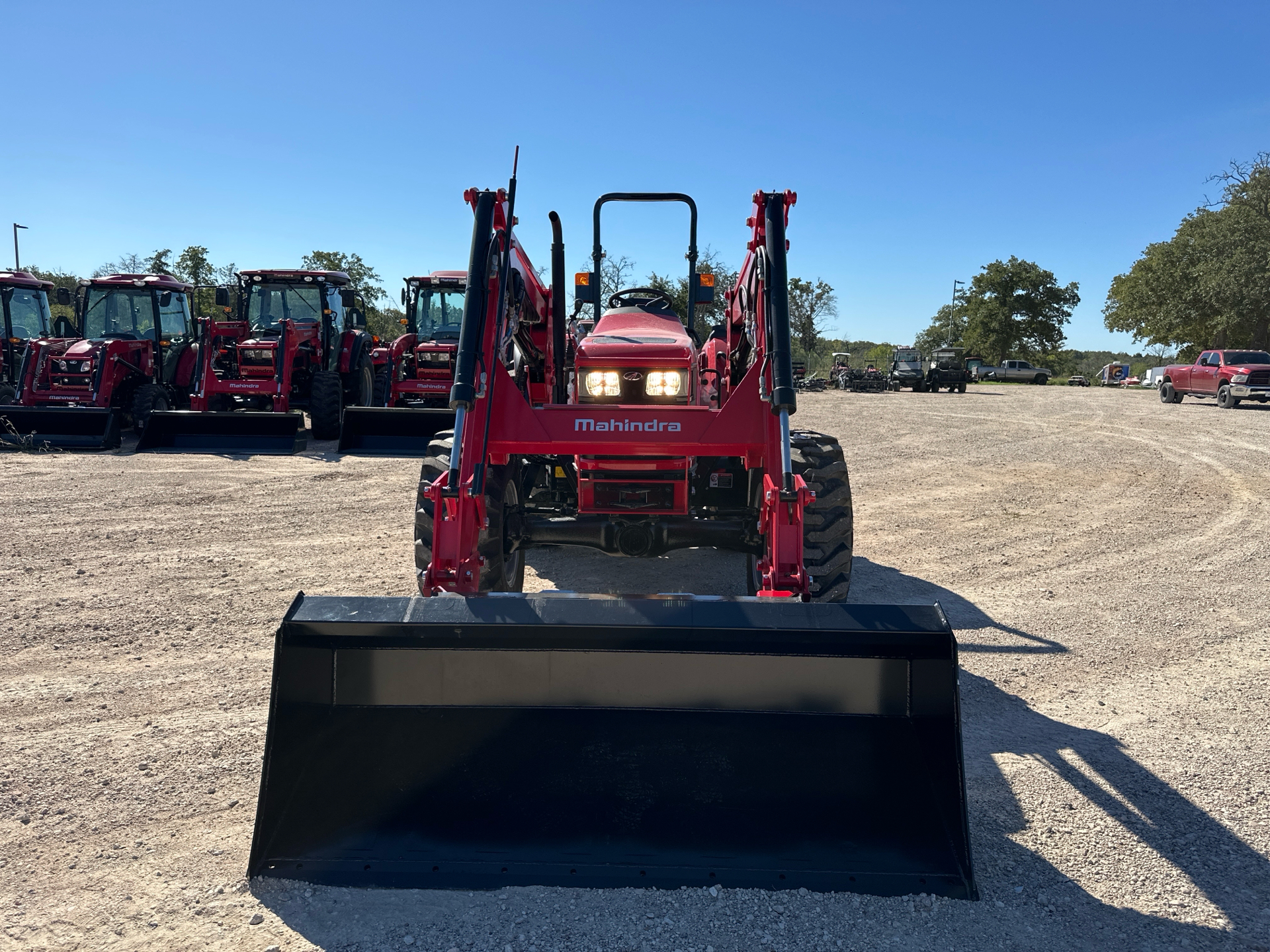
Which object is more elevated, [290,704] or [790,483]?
[790,483]

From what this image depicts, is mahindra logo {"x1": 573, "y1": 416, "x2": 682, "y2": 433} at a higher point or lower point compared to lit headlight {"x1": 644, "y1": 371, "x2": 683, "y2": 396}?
lower

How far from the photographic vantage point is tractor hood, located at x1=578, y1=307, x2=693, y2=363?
463 centimetres

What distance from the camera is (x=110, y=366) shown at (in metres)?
13.2

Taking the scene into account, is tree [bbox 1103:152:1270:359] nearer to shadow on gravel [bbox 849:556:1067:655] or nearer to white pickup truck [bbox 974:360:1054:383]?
white pickup truck [bbox 974:360:1054:383]

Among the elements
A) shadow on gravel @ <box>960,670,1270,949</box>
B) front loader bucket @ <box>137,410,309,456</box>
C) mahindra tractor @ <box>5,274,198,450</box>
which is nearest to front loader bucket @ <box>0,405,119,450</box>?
mahindra tractor @ <box>5,274,198,450</box>

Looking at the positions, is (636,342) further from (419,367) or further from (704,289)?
(419,367)

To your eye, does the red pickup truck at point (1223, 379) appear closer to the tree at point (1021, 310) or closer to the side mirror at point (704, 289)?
the side mirror at point (704, 289)

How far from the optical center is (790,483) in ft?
11.7

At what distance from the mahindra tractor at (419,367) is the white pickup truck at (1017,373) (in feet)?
137

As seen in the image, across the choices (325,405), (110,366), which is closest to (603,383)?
(325,405)

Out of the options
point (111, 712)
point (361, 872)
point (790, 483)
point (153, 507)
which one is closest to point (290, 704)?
point (361, 872)

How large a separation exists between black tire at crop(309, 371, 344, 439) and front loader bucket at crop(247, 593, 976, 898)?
11.3 metres

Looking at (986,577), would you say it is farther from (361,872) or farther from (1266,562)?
(361,872)

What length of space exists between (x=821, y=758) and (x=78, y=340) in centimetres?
1494
